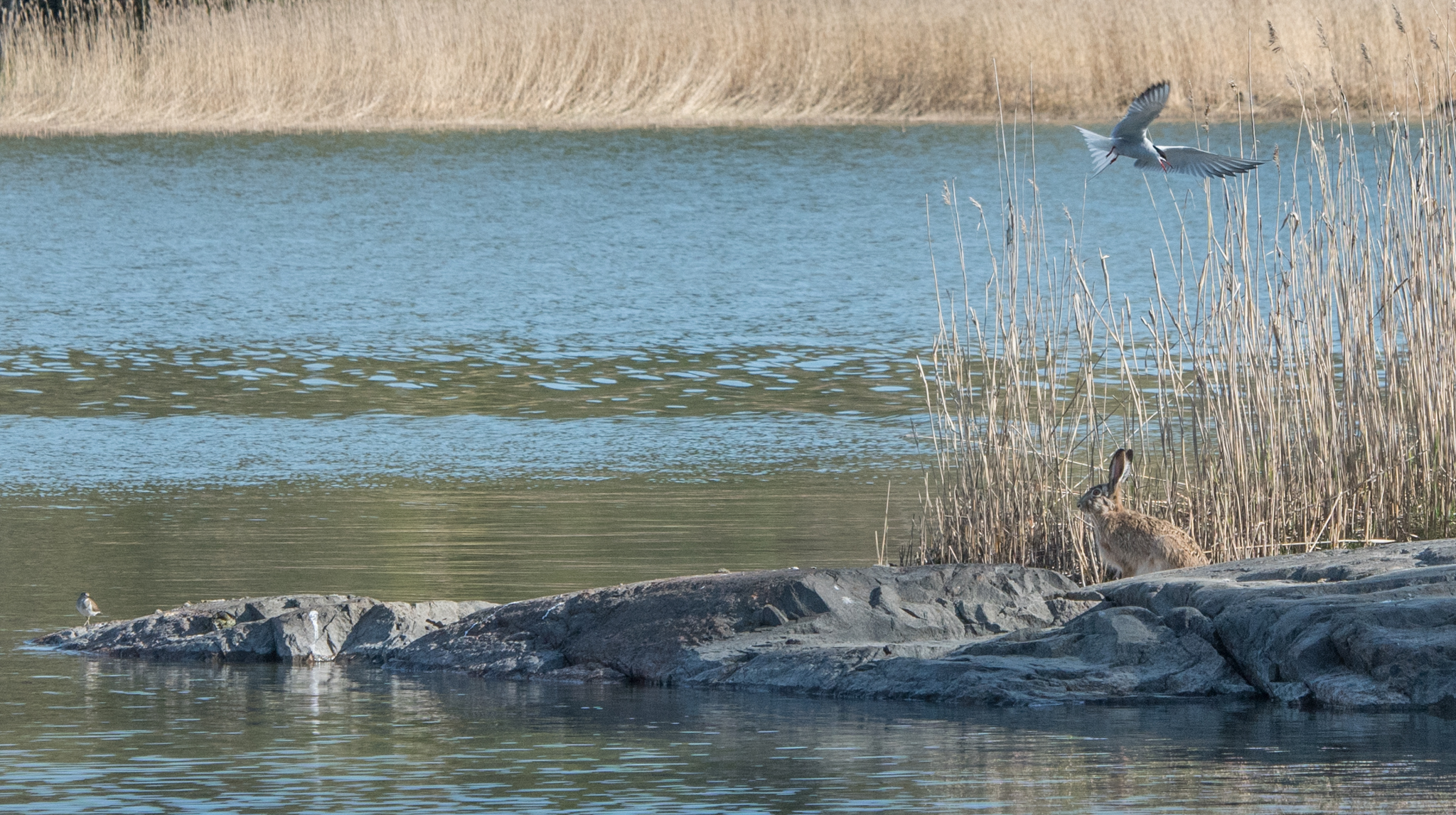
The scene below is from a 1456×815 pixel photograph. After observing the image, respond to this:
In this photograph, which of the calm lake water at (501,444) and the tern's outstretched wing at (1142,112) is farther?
the tern's outstretched wing at (1142,112)

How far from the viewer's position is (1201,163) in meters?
6.33

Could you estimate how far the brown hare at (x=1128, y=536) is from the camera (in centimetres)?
634

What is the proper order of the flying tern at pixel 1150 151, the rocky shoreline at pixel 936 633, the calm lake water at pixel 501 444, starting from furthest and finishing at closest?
the flying tern at pixel 1150 151
the rocky shoreline at pixel 936 633
the calm lake water at pixel 501 444

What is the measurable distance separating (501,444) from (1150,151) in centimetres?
464

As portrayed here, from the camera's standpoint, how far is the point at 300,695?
549cm

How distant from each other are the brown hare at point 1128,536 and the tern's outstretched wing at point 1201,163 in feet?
2.85

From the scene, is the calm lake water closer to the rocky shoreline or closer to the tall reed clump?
the rocky shoreline

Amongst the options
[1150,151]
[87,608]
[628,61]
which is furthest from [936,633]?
[628,61]

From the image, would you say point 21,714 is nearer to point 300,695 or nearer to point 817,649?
point 300,695

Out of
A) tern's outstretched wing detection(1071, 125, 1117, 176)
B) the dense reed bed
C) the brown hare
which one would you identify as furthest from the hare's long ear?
the dense reed bed

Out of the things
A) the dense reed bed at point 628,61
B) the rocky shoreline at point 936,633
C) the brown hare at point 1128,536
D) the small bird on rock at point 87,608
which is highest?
the dense reed bed at point 628,61

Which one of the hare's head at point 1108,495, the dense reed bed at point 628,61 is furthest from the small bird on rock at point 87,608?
the dense reed bed at point 628,61

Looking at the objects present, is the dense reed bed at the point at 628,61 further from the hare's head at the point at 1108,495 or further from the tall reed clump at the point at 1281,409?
the hare's head at the point at 1108,495

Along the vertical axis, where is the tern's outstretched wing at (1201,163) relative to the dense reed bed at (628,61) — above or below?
below
